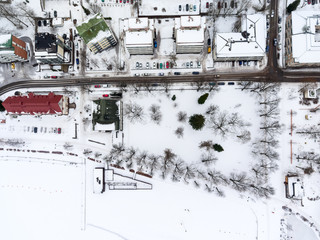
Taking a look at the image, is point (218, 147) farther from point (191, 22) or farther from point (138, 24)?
point (138, 24)

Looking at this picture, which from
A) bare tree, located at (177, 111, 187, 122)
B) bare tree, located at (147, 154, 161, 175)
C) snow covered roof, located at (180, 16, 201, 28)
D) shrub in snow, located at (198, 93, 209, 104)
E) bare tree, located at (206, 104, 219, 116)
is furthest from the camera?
bare tree, located at (147, 154, 161, 175)

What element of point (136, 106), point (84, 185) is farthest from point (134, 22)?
point (84, 185)

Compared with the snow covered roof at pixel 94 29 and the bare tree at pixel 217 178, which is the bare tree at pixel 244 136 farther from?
the snow covered roof at pixel 94 29

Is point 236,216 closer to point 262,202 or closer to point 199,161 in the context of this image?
point 262,202

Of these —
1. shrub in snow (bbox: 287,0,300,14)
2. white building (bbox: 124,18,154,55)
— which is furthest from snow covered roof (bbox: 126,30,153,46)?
shrub in snow (bbox: 287,0,300,14)

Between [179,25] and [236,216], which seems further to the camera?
[236,216]

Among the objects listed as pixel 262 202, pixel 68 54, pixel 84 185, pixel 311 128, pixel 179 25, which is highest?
pixel 179 25

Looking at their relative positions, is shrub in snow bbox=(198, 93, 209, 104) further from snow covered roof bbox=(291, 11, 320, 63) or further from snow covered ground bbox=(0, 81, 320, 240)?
snow covered roof bbox=(291, 11, 320, 63)
